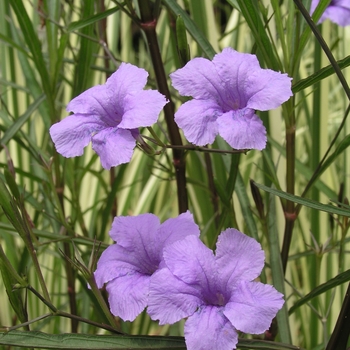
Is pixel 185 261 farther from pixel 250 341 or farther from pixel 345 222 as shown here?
pixel 345 222

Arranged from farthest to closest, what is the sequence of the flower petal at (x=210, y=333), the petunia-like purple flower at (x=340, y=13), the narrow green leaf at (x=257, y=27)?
the petunia-like purple flower at (x=340, y=13) < the narrow green leaf at (x=257, y=27) < the flower petal at (x=210, y=333)

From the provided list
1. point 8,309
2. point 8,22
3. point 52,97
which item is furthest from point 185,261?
point 8,309

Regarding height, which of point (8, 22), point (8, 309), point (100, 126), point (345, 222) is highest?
point (8, 22)

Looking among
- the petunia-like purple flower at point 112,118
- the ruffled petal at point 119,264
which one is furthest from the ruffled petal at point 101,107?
the ruffled petal at point 119,264

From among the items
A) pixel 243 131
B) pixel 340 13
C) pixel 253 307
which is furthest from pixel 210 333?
pixel 340 13

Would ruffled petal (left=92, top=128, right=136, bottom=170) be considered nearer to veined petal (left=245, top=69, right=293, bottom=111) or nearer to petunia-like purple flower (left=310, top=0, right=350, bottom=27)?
veined petal (left=245, top=69, right=293, bottom=111)

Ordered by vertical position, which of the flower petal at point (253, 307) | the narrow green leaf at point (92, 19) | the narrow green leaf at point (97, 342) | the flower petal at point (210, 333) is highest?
the narrow green leaf at point (92, 19)

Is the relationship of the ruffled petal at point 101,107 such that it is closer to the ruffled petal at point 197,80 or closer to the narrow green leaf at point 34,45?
the ruffled petal at point 197,80

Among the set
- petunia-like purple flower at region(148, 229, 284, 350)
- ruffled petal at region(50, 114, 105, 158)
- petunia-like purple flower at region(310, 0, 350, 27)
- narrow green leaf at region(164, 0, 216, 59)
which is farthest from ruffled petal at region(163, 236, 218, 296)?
petunia-like purple flower at region(310, 0, 350, 27)
